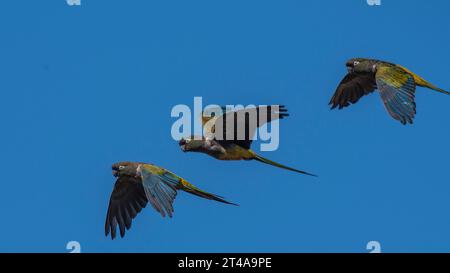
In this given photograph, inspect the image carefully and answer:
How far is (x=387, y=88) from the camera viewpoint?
2322cm

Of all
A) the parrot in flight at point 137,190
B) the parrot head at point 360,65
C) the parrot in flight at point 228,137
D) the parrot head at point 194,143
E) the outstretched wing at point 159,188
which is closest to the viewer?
the outstretched wing at point 159,188

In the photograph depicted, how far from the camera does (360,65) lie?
2484 cm

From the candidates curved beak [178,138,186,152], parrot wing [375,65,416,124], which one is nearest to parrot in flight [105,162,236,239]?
curved beak [178,138,186,152]

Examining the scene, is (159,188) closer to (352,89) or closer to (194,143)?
(194,143)

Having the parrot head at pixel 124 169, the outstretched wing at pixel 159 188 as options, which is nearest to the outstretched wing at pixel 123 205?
the parrot head at pixel 124 169

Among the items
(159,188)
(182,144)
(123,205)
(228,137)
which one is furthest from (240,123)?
(123,205)

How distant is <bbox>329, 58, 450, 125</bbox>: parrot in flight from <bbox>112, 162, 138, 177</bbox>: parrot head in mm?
5117

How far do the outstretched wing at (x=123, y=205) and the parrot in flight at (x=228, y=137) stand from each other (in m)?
1.36

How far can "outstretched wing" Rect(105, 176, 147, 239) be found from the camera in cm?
2352

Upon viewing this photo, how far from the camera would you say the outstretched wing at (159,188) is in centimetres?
2089

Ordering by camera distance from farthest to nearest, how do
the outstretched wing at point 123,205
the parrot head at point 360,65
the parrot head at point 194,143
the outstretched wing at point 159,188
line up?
the parrot head at point 360,65 < the outstretched wing at point 123,205 < the parrot head at point 194,143 < the outstretched wing at point 159,188

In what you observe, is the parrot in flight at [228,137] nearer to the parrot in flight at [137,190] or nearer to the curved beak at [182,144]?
the curved beak at [182,144]
